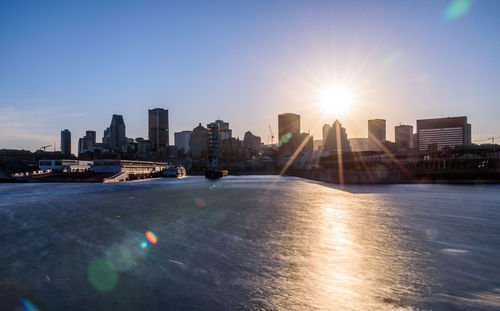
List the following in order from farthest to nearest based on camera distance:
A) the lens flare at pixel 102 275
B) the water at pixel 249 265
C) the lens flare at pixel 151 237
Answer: the lens flare at pixel 151 237
the lens flare at pixel 102 275
the water at pixel 249 265

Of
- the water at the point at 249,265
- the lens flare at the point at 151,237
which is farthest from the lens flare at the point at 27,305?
the lens flare at the point at 151,237

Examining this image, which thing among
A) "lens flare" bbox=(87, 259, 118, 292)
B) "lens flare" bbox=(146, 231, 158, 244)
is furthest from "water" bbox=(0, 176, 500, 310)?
"lens flare" bbox=(146, 231, 158, 244)

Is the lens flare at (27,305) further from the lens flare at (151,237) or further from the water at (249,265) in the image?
the lens flare at (151,237)

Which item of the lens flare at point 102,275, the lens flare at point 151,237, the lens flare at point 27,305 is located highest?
the lens flare at point 27,305

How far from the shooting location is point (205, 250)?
18.1 m

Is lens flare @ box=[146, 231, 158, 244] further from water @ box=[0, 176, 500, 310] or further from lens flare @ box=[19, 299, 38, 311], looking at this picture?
lens flare @ box=[19, 299, 38, 311]

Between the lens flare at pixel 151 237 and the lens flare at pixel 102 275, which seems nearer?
the lens flare at pixel 102 275

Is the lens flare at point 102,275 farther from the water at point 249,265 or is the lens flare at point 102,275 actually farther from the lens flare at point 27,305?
the lens flare at point 27,305

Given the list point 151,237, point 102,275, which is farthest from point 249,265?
point 151,237

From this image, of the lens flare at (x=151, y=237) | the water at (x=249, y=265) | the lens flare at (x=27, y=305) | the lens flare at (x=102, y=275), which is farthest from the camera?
the lens flare at (x=151, y=237)

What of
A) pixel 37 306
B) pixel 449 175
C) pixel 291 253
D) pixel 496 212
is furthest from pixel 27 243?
pixel 449 175

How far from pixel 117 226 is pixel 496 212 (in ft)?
139

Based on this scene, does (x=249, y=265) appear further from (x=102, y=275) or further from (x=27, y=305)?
(x=27, y=305)

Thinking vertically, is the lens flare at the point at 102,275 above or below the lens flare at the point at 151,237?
above
